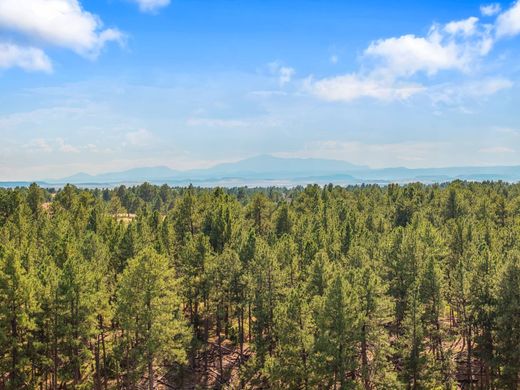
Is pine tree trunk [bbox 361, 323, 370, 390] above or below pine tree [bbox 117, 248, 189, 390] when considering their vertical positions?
below

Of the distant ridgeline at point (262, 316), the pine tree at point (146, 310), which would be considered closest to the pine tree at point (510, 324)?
the distant ridgeline at point (262, 316)

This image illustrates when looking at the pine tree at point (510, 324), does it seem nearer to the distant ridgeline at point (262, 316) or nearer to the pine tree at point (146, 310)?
the distant ridgeline at point (262, 316)

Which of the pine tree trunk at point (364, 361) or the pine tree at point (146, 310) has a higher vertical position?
the pine tree at point (146, 310)

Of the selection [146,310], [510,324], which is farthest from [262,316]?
[510,324]

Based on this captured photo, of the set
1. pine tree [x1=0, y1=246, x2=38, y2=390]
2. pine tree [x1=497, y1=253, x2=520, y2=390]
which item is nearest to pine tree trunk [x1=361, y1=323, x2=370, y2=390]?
pine tree [x1=497, y1=253, x2=520, y2=390]

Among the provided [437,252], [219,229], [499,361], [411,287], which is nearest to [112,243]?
[219,229]

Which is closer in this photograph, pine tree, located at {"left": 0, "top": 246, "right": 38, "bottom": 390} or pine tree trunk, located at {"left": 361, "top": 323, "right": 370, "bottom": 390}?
pine tree, located at {"left": 0, "top": 246, "right": 38, "bottom": 390}

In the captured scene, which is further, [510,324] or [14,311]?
[510,324]

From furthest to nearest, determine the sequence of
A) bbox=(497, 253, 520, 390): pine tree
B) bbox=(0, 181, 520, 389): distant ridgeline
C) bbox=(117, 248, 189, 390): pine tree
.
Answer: bbox=(0, 181, 520, 389): distant ridgeline
bbox=(117, 248, 189, 390): pine tree
bbox=(497, 253, 520, 390): pine tree

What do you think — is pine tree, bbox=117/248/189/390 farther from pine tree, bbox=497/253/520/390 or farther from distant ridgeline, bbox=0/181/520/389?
pine tree, bbox=497/253/520/390

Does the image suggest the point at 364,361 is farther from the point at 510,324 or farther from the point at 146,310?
the point at 146,310

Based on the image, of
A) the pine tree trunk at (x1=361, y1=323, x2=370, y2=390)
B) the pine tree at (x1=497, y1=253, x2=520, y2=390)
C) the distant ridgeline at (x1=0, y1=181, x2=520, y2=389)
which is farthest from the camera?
the pine tree trunk at (x1=361, y1=323, x2=370, y2=390)

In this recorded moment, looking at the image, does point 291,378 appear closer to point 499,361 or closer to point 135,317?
point 135,317

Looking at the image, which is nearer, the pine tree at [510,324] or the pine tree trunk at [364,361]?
the pine tree at [510,324]
